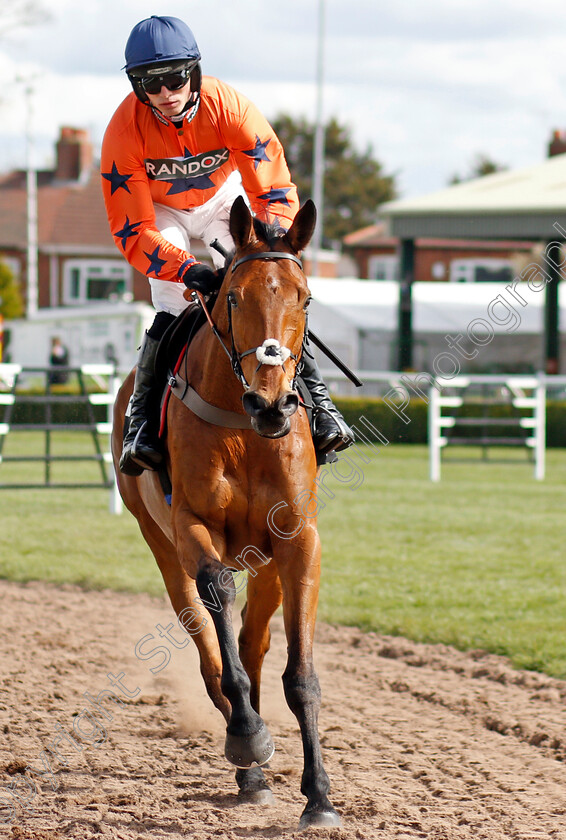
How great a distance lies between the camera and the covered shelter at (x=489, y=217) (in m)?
20.4

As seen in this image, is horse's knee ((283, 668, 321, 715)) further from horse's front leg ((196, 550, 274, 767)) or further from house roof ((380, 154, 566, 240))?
house roof ((380, 154, 566, 240))

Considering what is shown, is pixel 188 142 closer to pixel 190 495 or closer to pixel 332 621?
pixel 190 495

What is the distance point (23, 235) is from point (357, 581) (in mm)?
39025

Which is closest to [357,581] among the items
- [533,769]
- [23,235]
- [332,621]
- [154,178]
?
[332,621]

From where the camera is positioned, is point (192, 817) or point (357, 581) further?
point (357, 581)

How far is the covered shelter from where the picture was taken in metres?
20.4

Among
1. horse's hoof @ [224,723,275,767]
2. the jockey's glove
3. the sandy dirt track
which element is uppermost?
the jockey's glove

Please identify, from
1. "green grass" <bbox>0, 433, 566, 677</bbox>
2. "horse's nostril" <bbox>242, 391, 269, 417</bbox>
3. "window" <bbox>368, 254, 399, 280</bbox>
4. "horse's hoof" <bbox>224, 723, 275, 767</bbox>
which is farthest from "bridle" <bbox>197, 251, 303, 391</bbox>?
"window" <bbox>368, 254, 399, 280</bbox>

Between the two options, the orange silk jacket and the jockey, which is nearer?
the jockey

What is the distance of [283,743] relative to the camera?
15.0ft

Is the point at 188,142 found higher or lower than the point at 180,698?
higher

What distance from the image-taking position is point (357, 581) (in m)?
8.04

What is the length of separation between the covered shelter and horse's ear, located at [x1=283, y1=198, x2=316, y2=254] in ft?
54.7

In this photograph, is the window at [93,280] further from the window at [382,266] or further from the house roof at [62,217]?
the window at [382,266]
